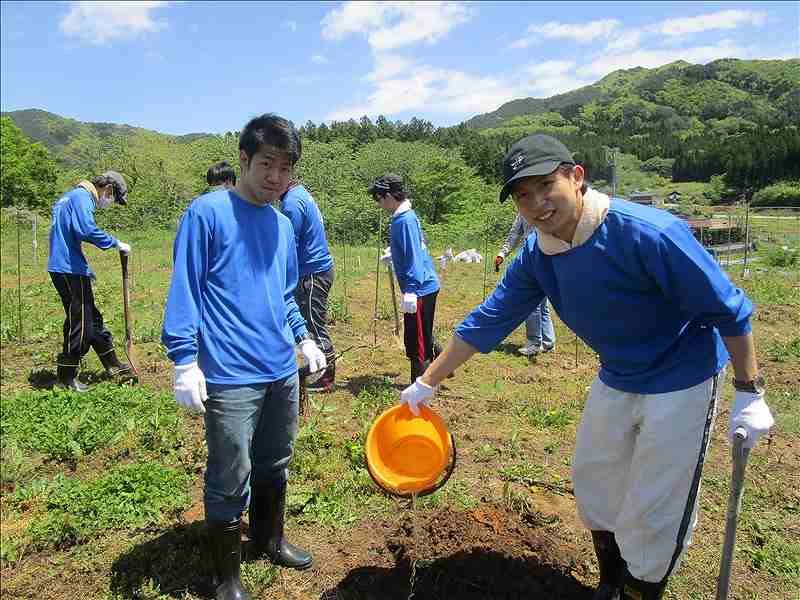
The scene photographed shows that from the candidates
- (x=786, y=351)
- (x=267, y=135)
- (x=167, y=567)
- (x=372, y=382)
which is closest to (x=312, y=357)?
(x=267, y=135)

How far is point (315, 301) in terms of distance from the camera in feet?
15.7

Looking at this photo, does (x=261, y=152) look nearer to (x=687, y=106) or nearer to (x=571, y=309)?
(x=571, y=309)

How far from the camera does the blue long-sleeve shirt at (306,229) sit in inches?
171

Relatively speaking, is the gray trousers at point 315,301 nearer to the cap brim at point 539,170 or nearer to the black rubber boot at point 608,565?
the black rubber boot at point 608,565

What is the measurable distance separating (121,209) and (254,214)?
2495 cm

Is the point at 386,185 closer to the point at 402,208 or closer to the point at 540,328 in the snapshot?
the point at 402,208

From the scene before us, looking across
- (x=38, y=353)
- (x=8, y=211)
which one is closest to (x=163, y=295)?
(x=38, y=353)

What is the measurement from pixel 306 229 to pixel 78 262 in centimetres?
201

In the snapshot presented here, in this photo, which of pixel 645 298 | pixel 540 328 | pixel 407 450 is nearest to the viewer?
pixel 645 298

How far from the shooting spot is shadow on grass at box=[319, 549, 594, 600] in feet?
8.18

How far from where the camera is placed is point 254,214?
2221mm

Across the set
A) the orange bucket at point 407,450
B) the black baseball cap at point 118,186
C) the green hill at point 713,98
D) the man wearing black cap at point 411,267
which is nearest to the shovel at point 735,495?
Answer: the orange bucket at point 407,450

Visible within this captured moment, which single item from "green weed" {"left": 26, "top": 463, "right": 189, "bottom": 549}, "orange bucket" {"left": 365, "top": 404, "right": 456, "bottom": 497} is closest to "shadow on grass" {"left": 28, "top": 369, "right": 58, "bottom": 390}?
"green weed" {"left": 26, "top": 463, "right": 189, "bottom": 549}

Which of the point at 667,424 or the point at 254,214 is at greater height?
the point at 254,214
